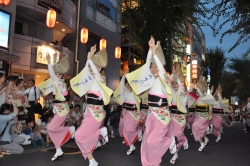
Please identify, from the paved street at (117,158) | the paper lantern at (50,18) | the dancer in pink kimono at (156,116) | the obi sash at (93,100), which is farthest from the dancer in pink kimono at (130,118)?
the paper lantern at (50,18)

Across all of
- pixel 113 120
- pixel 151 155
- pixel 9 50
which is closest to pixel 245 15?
pixel 151 155

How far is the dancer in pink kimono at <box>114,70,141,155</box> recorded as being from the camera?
686 cm

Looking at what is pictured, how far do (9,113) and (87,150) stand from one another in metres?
2.10

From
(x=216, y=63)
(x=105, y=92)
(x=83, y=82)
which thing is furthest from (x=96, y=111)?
(x=216, y=63)

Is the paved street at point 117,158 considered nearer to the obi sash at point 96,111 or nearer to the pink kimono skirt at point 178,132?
the pink kimono skirt at point 178,132

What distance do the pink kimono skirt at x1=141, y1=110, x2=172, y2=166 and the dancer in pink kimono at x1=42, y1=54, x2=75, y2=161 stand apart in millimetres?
1918

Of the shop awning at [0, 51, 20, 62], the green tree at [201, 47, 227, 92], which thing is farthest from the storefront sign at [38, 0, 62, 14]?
the green tree at [201, 47, 227, 92]

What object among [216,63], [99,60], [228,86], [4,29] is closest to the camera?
[99,60]

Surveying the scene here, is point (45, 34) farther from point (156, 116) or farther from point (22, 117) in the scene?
point (156, 116)

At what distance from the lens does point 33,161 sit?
564 centimetres

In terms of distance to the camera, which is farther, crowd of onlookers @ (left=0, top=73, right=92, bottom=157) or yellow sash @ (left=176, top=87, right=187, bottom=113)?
yellow sash @ (left=176, top=87, right=187, bottom=113)

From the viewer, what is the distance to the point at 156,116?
484cm

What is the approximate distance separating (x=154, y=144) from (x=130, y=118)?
2.51 m

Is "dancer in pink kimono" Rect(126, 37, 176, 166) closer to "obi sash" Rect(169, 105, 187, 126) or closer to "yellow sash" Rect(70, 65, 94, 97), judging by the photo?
"yellow sash" Rect(70, 65, 94, 97)
